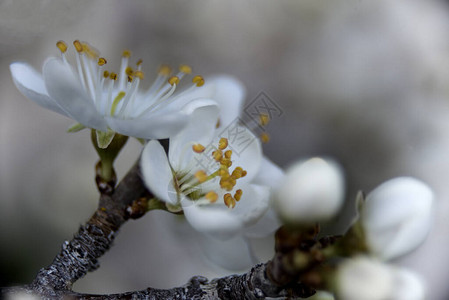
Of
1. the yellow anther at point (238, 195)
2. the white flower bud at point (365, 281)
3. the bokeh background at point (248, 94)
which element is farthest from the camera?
the bokeh background at point (248, 94)

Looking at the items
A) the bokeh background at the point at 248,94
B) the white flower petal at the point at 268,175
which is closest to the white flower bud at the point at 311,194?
the white flower petal at the point at 268,175

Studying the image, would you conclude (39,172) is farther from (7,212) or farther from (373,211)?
(373,211)

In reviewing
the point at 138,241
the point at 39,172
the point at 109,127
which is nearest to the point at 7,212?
the point at 39,172

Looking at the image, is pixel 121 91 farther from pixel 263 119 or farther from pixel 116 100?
pixel 263 119

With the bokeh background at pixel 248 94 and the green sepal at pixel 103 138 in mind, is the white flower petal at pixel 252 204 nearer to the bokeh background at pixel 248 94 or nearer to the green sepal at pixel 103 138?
the green sepal at pixel 103 138

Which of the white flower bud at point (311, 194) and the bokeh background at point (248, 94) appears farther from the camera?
the bokeh background at point (248, 94)
